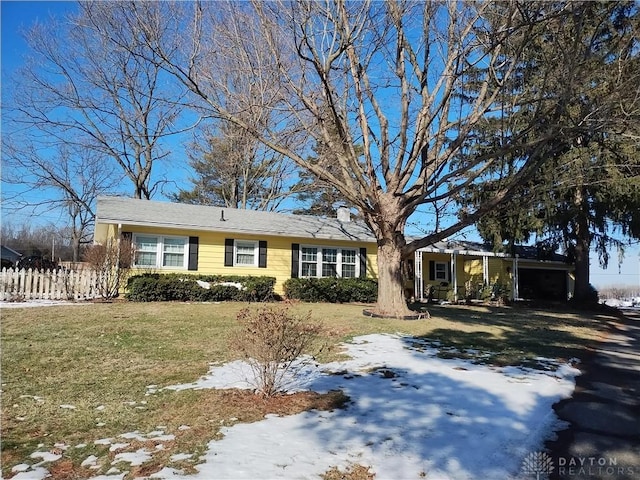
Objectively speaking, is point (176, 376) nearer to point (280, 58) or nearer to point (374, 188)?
point (374, 188)

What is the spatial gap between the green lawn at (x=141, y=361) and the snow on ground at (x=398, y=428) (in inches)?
9.0

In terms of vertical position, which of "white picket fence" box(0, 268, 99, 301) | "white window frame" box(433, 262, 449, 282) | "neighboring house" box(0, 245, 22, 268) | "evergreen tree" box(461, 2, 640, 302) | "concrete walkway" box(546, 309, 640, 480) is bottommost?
"concrete walkway" box(546, 309, 640, 480)

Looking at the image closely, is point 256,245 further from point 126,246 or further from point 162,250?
point 126,246

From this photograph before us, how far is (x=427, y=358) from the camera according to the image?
23.8 feet

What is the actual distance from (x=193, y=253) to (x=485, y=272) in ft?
49.1

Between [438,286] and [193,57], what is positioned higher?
[193,57]

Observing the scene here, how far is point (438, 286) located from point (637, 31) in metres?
15.0

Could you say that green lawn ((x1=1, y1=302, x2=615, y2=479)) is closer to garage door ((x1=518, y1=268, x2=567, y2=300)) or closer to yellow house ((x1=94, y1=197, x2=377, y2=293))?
yellow house ((x1=94, y1=197, x2=377, y2=293))

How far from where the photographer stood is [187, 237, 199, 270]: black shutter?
1639 cm

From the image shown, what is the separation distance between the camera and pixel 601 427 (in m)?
4.40

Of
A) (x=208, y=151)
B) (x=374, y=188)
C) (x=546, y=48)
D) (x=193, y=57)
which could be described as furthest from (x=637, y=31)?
(x=208, y=151)

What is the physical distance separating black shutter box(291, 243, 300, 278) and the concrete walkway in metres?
12.1

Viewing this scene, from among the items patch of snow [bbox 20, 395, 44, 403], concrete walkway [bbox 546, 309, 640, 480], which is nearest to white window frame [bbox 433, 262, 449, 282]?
concrete walkway [bbox 546, 309, 640, 480]

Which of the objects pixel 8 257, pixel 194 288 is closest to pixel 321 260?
pixel 194 288
